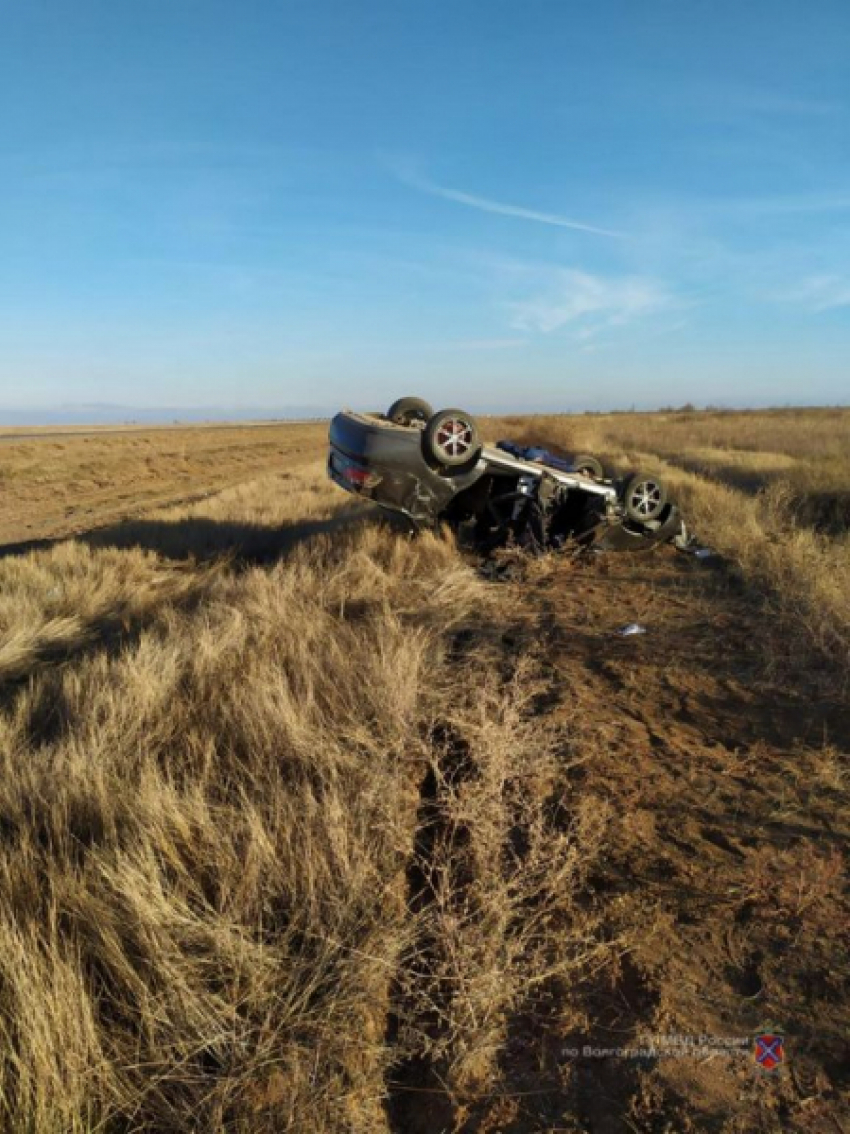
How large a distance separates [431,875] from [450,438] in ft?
16.8

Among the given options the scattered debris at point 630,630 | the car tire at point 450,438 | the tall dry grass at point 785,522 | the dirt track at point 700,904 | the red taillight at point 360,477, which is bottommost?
the dirt track at point 700,904

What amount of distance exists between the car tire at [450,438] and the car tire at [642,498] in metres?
1.89

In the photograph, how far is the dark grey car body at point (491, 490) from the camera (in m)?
7.04

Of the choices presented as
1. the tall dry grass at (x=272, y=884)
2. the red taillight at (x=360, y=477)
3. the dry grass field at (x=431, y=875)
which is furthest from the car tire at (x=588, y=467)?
the tall dry grass at (x=272, y=884)

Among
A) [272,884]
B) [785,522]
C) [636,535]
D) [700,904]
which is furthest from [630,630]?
[785,522]

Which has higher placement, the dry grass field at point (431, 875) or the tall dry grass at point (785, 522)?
the tall dry grass at point (785, 522)

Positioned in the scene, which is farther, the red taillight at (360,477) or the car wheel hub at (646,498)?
the car wheel hub at (646,498)

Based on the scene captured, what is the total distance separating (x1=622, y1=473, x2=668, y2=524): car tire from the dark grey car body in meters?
0.09

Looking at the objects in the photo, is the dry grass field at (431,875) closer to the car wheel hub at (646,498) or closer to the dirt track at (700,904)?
the dirt track at (700,904)

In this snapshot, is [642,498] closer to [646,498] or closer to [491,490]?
[646,498]

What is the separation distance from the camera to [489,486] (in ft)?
25.7

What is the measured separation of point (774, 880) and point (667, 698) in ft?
5.50

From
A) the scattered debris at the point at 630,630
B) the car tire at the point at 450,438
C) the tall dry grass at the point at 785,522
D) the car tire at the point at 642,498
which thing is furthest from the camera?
the car tire at the point at 642,498

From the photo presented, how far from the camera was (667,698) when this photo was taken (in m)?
4.18
